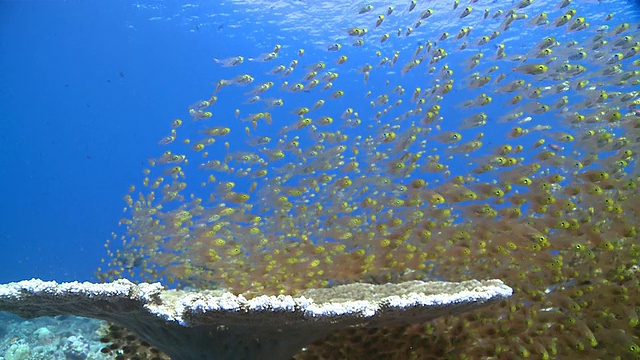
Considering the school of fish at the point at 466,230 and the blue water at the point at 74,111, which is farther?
the blue water at the point at 74,111

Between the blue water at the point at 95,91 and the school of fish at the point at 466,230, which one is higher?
the blue water at the point at 95,91

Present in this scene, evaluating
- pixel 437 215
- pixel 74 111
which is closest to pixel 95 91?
pixel 74 111

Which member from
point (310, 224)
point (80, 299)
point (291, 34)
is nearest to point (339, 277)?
point (310, 224)

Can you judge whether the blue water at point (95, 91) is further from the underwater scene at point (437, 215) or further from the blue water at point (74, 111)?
the underwater scene at point (437, 215)

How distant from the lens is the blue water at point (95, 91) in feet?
130

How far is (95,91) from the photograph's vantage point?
183ft

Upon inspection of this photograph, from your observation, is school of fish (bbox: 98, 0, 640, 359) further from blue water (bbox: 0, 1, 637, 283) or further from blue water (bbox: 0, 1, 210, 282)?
blue water (bbox: 0, 1, 210, 282)

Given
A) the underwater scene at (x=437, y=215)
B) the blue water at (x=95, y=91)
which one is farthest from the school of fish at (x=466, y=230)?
the blue water at (x=95, y=91)

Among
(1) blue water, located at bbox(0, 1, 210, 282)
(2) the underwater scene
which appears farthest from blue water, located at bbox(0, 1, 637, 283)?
(2) the underwater scene

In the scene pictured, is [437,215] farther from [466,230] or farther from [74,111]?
[74,111]

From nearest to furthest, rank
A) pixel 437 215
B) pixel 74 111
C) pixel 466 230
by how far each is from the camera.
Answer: pixel 466 230 → pixel 437 215 → pixel 74 111

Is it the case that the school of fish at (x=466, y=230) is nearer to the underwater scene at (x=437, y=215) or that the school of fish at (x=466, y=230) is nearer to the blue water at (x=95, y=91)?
the underwater scene at (x=437, y=215)

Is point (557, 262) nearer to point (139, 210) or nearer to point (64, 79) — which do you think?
point (139, 210)

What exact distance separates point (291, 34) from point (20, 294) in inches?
1578
